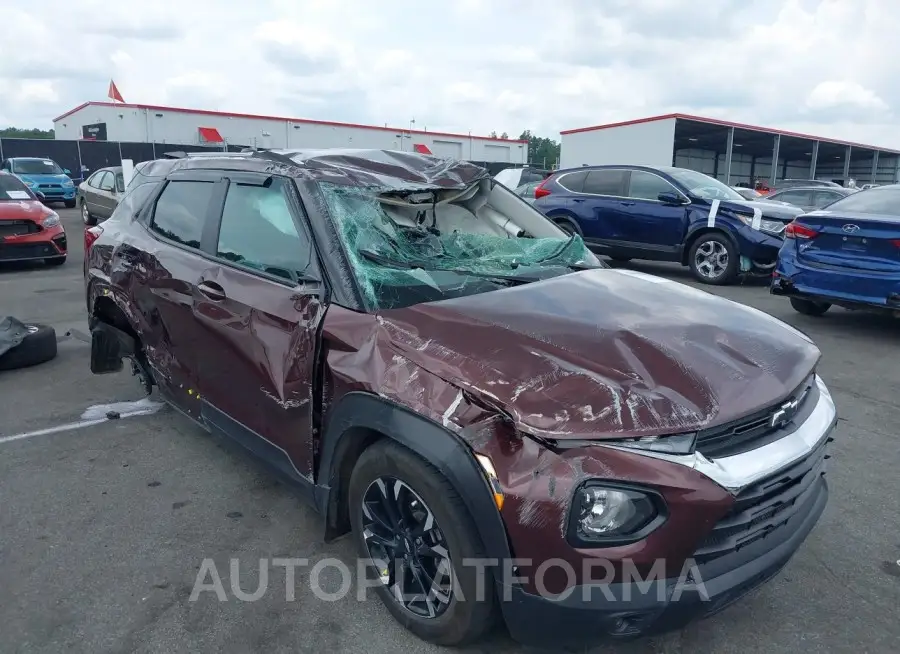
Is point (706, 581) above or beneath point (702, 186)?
beneath

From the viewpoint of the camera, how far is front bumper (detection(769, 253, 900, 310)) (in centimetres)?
628

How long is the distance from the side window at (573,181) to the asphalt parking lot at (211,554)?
22.6ft

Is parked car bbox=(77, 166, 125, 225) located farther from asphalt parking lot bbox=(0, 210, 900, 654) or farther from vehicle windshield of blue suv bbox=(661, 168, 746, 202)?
vehicle windshield of blue suv bbox=(661, 168, 746, 202)

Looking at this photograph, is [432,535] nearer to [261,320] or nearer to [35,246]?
[261,320]

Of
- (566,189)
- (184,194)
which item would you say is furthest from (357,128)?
(184,194)

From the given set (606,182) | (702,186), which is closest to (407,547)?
(702,186)

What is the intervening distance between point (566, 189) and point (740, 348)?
9.21 m

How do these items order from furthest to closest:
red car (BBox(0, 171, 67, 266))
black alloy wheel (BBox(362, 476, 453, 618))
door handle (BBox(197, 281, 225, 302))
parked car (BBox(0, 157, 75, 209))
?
parked car (BBox(0, 157, 75, 209)) < red car (BBox(0, 171, 67, 266)) < door handle (BBox(197, 281, 225, 302)) < black alloy wheel (BBox(362, 476, 453, 618))

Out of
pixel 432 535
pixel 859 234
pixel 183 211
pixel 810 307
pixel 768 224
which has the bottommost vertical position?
pixel 810 307

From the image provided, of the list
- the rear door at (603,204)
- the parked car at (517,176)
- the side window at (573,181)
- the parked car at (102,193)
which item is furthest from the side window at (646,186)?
the parked car at (102,193)

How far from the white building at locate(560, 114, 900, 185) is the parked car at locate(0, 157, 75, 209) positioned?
67.8 feet

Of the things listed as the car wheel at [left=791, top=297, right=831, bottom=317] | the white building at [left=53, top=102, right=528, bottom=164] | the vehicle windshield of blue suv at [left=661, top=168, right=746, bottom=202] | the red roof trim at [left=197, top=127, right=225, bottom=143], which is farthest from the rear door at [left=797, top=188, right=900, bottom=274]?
the red roof trim at [left=197, top=127, right=225, bottom=143]

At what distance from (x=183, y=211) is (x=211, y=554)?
1.88m

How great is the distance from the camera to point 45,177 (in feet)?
70.6
